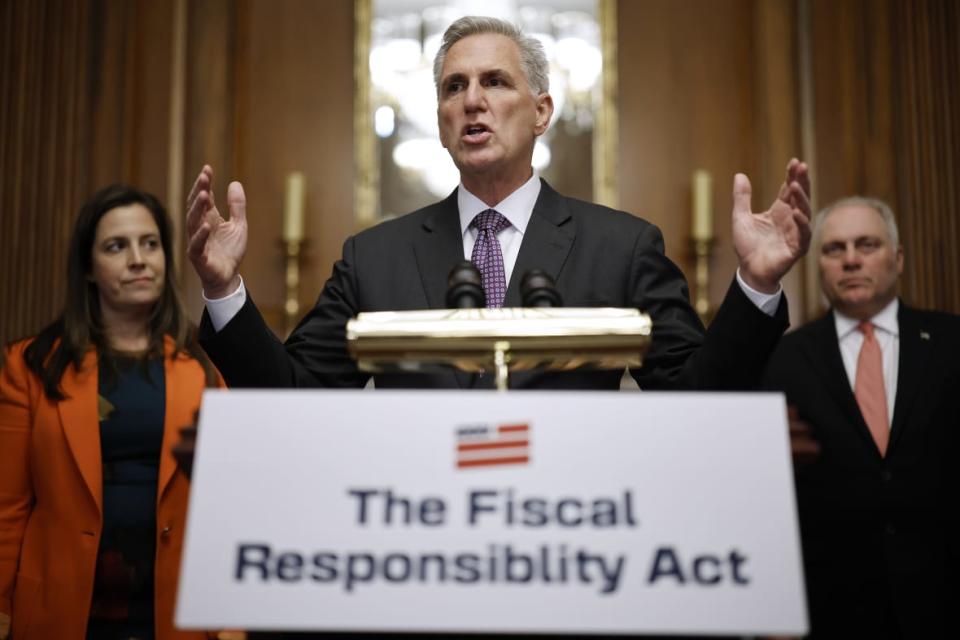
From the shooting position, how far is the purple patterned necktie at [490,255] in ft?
6.51

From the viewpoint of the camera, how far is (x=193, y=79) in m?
4.41

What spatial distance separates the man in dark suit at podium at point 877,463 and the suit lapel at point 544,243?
1087 millimetres

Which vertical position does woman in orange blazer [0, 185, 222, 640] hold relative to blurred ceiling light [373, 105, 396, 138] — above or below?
below

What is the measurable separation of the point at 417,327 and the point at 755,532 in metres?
0.50

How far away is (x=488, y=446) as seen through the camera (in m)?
1.13

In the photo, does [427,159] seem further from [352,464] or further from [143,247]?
[352,464]

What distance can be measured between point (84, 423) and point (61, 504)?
0.22 metres

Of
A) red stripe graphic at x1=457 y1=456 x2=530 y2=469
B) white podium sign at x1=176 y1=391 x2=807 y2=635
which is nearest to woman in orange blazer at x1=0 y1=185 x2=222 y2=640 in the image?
white podium sign at x1=176 y1=391 x2=807 y2=635

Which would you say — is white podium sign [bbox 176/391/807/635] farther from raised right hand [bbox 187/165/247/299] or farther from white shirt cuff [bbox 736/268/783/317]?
raised right hand [bbox 187/165/247/299]

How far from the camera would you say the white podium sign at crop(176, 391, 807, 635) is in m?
1.09

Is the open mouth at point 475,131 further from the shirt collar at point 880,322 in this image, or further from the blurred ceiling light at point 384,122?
the blurred ceiling light at point 384,122

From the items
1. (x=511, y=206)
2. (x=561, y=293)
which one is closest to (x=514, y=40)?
(x=511, y=206)

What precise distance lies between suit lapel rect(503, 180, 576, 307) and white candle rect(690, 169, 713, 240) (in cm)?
218

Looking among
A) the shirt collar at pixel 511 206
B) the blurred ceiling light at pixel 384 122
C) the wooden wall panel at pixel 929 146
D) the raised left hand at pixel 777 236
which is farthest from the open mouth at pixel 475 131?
the wooden wall panel at pixel 929 146
